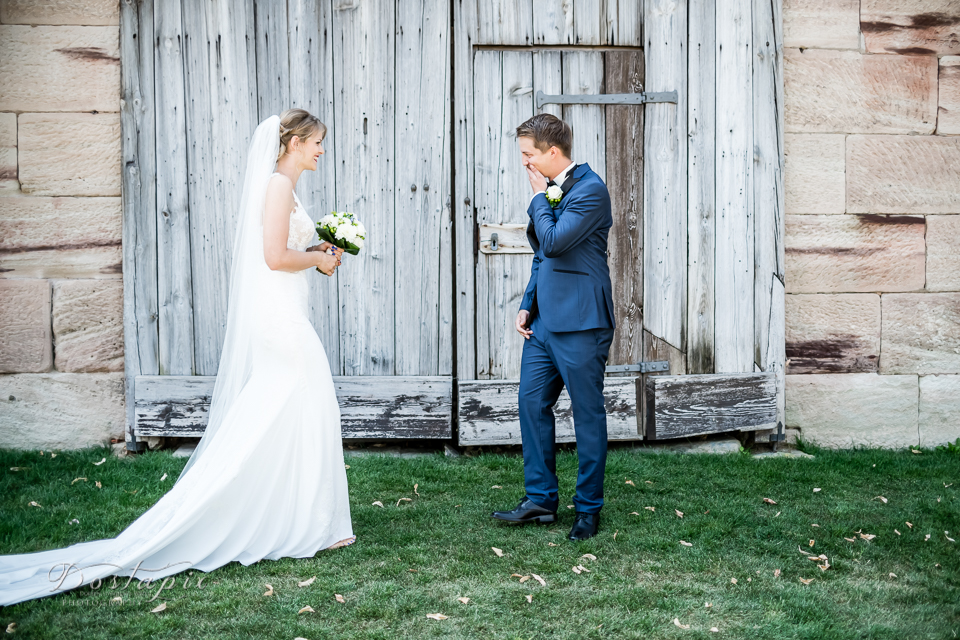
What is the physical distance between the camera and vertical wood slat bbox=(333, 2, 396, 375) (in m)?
4.96

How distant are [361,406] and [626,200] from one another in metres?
2.08

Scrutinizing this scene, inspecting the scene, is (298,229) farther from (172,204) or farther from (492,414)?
(492,414)

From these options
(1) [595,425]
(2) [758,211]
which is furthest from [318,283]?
(2) [758,211]

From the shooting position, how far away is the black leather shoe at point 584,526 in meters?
3.58

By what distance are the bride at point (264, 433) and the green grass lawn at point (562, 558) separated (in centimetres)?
14

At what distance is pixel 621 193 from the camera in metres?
5.11

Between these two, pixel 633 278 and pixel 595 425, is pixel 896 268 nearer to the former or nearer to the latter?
pixel 633 278

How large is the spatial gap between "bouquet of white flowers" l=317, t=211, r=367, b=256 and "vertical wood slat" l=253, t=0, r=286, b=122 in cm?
163

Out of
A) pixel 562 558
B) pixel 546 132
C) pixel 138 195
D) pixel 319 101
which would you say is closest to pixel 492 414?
pixel 562 558

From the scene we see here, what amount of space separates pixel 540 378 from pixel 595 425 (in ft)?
1.11

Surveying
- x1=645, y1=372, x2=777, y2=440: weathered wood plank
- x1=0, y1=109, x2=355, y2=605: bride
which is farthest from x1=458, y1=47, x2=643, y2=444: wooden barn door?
x1=0, y1=109, x2=355, y2=605: bride

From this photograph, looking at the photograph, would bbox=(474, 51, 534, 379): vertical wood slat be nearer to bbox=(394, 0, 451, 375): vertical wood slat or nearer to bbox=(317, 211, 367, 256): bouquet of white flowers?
bbox=(394, 0, 451, 375): vertical wood slat

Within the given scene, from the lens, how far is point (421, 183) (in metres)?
5.04

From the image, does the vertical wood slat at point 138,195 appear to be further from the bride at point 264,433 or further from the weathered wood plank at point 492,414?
the weathered wood plank at point 492,414
